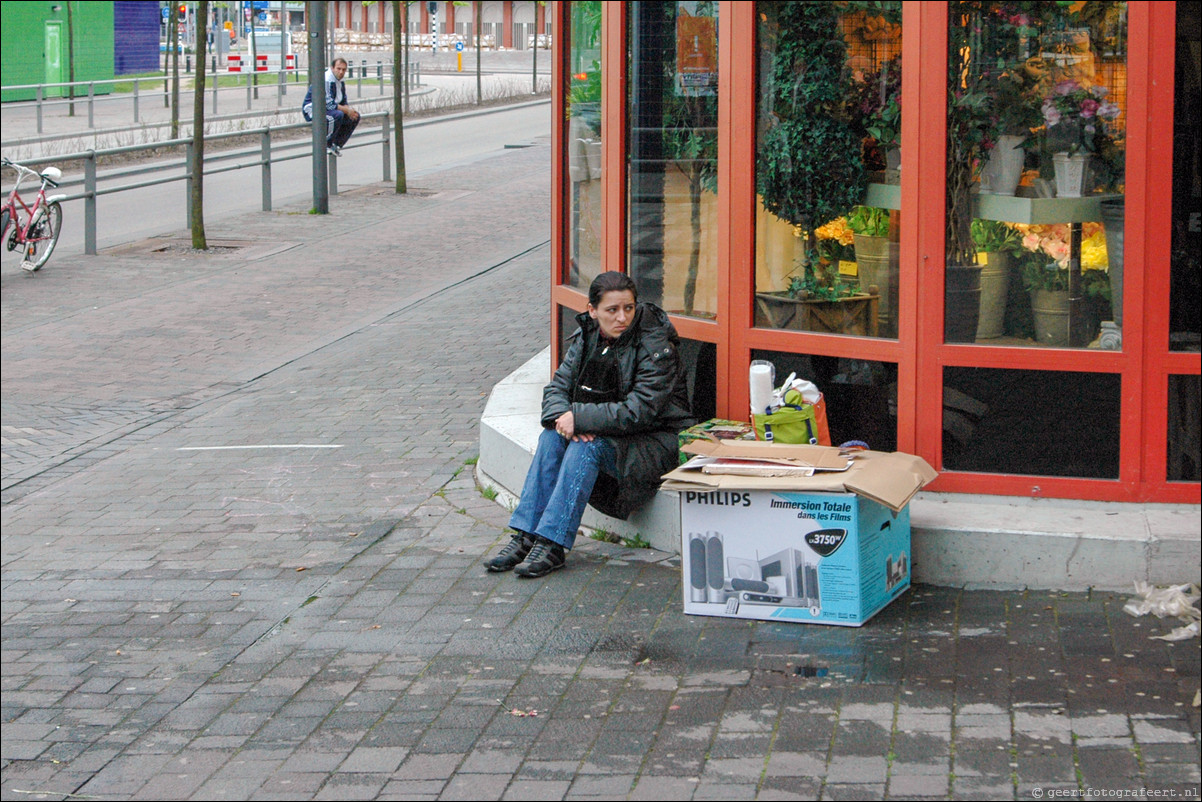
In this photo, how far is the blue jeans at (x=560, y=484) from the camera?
220 inches

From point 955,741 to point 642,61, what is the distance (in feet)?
11.4

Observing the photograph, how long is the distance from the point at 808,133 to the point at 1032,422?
4.70 feet

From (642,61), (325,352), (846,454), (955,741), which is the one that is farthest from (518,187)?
(955,741)

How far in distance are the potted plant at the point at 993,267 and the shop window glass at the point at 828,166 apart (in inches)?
12.6

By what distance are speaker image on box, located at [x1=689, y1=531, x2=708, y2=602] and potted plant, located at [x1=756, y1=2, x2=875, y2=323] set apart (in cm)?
130

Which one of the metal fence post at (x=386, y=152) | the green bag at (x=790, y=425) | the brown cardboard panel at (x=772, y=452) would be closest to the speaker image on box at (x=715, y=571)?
the brown cardboard panel at (x=772, y=452)

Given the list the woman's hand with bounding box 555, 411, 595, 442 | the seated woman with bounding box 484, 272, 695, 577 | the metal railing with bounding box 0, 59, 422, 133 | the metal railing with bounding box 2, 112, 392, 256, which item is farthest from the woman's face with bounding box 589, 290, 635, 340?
the metal railing with bounding box 0, 59, 422, 133

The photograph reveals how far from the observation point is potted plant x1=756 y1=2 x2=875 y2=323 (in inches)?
221

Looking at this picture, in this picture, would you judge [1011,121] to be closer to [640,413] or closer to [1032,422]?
[1032,422]

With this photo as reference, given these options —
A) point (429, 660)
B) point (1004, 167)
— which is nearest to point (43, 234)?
point (429, 660)

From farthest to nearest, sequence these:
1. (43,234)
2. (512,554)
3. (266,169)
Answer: (266,169)
(43,234)
(512,554)

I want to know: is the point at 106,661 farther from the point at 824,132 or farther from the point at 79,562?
the point at 824,132

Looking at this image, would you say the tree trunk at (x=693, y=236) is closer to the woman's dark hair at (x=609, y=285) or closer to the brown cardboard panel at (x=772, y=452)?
the woman's dark hair at (x=609, y=285)

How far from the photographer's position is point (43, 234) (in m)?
14.2
